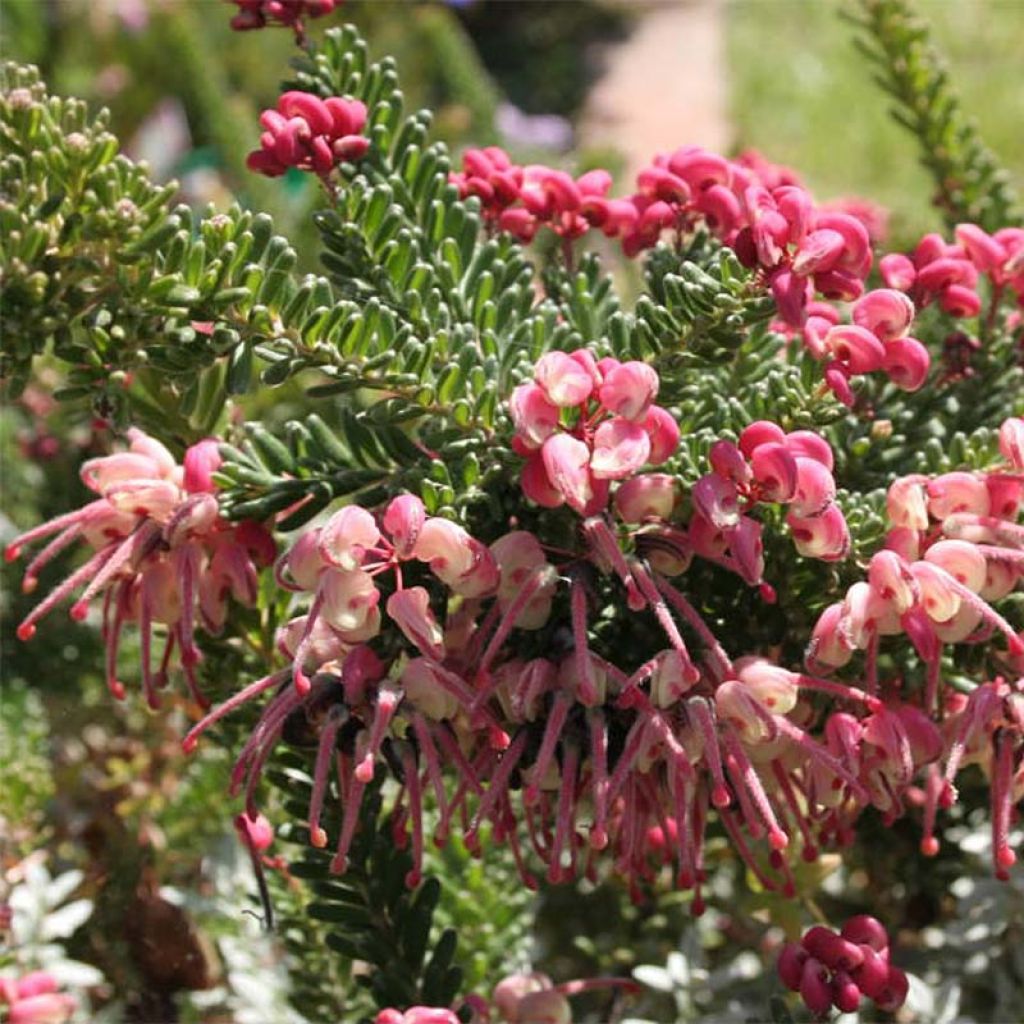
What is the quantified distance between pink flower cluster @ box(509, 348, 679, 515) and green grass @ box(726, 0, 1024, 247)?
3.08 metres

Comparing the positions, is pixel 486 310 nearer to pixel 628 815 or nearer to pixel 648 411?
pixel 648 411

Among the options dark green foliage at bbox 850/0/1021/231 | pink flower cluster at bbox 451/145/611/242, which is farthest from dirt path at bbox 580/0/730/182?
pink flower cluster at bbox 451/145/611/242

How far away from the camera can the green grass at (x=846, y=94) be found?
4457mm

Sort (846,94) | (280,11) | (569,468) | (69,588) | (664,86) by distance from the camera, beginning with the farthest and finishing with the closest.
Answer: (664,86) → (846,94) → (280,11) → (69,588) → (569,468)

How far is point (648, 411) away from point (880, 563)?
0.13m

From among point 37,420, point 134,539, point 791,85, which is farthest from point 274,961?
point 791,85

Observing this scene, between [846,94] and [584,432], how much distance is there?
471 centimetres

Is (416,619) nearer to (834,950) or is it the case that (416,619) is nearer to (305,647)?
(305,647)

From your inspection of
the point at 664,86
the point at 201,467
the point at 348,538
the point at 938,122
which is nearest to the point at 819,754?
the point at 348,538

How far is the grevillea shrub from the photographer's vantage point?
0.72m

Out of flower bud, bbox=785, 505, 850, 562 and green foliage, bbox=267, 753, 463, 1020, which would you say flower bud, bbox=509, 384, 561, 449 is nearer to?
flower bud, bbox=785, 505, 850, 562

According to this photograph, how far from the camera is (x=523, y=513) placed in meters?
0.81

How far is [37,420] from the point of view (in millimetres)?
1657

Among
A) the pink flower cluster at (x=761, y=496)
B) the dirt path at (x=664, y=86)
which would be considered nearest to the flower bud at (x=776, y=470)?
the pink flower cluster at (x=761, y=496)
